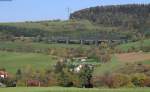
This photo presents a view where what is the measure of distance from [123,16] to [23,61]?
63.9 metres

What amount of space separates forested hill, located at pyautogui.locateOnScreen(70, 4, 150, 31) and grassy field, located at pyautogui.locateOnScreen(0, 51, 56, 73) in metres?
47.8

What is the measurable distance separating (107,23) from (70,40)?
30.7 metres

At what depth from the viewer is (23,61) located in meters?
72.2

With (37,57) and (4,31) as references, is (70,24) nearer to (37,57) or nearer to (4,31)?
(4,31)

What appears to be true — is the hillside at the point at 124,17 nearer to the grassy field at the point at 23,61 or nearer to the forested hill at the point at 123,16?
the forested hill at the point at 123,16

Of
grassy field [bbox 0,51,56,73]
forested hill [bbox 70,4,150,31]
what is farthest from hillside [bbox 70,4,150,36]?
grassy field [bbox 0,51,56,73]

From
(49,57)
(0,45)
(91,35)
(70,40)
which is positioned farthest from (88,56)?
(91,35)

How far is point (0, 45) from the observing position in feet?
315

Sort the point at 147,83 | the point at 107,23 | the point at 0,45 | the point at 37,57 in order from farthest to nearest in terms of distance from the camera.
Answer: the point at 107,23 < the point at 0,45 < the point at 37,57 < the point at 147,83

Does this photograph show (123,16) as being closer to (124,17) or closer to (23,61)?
(124,17)

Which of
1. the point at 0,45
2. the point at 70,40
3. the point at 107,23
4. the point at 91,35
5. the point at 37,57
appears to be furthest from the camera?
the point at 107,23

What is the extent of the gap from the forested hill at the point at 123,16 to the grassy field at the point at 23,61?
4778 cm

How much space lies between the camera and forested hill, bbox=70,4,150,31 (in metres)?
122

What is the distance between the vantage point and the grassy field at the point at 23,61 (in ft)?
215
